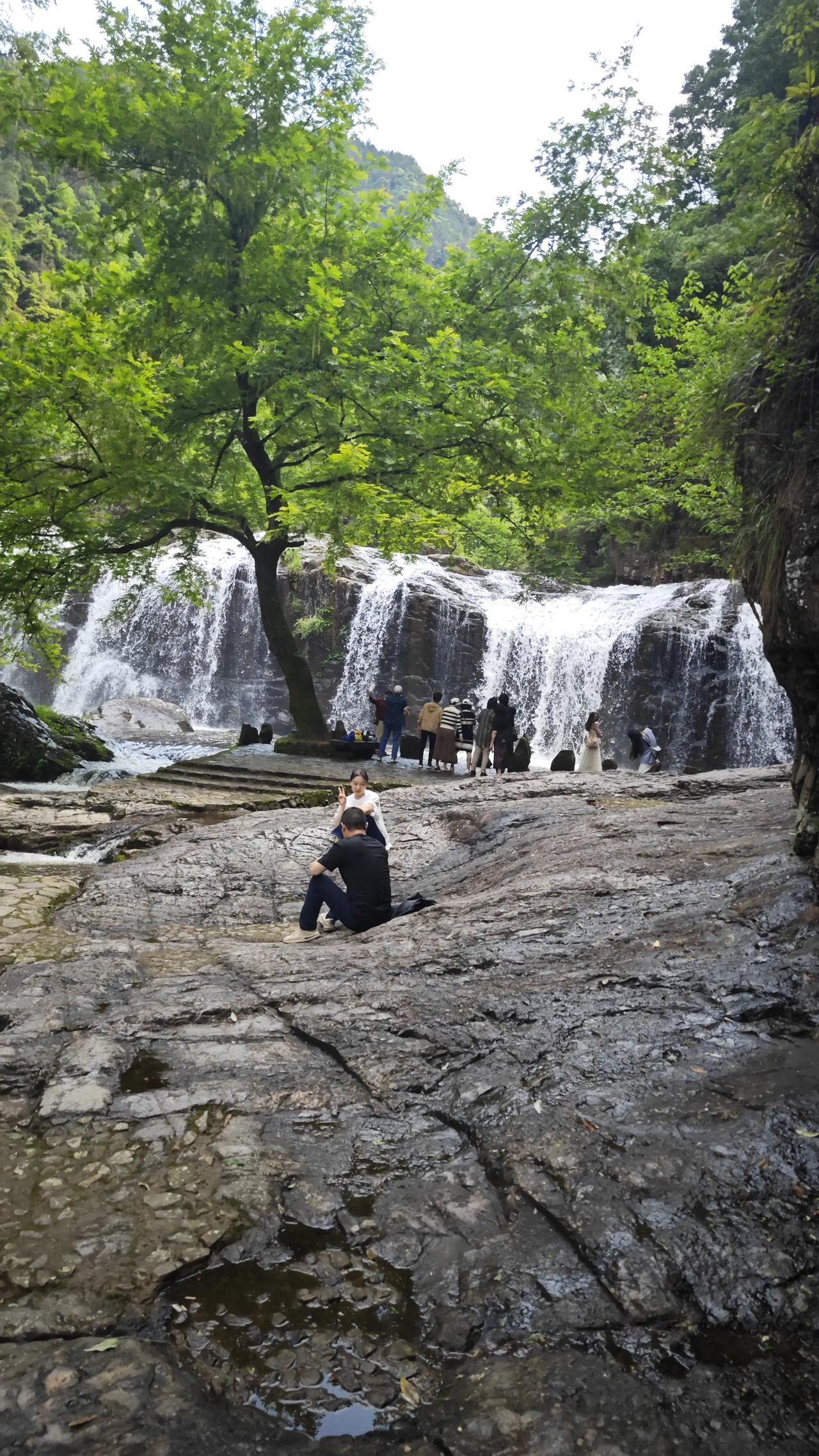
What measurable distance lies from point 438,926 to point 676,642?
1851cm

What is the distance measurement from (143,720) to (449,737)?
9.99 meters

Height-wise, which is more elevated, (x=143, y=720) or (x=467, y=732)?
(x=467, y=732)

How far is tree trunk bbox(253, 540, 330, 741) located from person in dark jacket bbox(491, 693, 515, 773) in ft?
11.9

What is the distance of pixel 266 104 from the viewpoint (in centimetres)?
1396

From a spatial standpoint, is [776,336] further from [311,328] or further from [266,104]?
[266,104]

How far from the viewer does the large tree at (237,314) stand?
12.2 m

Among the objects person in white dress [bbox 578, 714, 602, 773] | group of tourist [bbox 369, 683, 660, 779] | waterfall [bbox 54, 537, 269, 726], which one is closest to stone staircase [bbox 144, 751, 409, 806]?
group of tourist [bbox 369, 683, 660, 779]

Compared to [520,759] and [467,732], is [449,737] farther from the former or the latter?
[520,759]

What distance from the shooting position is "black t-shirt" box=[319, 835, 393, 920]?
646cm

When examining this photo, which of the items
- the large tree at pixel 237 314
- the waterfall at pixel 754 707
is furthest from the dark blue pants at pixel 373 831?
the waterfall at pixel 754 707

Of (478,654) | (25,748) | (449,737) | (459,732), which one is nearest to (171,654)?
(478,654)

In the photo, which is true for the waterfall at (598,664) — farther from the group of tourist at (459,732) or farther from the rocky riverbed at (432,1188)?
the rocky riverbed at (432,1188)

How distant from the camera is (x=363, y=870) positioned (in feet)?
21.3

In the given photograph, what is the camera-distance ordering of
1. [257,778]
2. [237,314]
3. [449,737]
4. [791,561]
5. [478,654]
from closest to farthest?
[791,561] < [257,778] < [237,314] < [449,737] < [478,654]
